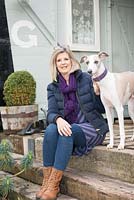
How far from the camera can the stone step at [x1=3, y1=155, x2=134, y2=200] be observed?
9.36 feet

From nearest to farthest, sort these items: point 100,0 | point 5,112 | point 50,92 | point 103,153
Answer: point 103,153
point 50,92
point 5,112
point 100,0

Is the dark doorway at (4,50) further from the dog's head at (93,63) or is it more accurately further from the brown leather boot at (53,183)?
the brown leather boot at (53,183)

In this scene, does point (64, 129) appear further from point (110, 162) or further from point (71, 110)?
point (110, 162)

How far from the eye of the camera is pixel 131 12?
20.3 ft

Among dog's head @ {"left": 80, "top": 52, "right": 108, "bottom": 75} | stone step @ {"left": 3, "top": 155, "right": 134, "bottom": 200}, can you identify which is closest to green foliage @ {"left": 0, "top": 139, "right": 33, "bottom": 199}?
stone step @ {"left": 3, "top": 155, "right": 134, "bottom": 200}

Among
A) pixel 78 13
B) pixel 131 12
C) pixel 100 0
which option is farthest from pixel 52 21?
pixel 131 12

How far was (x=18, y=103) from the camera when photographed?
192 inches

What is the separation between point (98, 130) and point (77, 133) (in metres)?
0.23

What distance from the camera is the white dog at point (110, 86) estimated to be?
10.8 feet

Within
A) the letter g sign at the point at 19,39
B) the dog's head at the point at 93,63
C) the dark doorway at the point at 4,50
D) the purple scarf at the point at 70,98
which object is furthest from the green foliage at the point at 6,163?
the letter g sign at the point at 19,39

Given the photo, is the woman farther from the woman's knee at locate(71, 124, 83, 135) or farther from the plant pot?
the plant pot

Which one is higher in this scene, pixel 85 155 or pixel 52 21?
pixel 52 21

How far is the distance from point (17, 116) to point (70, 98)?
4.78 ft

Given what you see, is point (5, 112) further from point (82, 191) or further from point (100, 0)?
point (100, 0)
